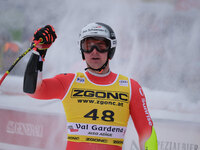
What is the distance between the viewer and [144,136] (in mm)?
2143

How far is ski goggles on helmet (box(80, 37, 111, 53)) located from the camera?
221cm

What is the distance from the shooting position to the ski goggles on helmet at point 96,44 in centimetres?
221

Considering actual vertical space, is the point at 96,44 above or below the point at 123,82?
above

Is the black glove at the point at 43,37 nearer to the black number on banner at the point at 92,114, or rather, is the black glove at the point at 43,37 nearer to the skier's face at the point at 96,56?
the skier's face at the point at 96,56

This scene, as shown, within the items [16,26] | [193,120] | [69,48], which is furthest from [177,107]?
[16,26]

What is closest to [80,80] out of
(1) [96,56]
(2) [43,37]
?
(1) [96,56]

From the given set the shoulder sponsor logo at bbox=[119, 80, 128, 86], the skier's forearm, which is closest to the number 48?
the shoulder sponsor logo at bbox=[119, 80, 128, 86]

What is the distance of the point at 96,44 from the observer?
2.21 metres

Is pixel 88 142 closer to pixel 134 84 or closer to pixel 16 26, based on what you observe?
pixel 134 84

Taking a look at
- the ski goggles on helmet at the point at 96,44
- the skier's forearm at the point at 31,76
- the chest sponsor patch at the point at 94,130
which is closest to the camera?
the skier's forearm at the point at 31,76

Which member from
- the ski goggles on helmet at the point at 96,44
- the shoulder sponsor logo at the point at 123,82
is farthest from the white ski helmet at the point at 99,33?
the shoulder sponsor logo at the point at 123,82

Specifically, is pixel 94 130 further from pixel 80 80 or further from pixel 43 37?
pixel 43 37

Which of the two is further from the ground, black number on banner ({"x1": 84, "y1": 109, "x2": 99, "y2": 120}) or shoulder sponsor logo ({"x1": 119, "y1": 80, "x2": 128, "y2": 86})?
shoulder sponsor logo ({"x1": 119, "y1": 80, "x2": 128, "y2": 86})

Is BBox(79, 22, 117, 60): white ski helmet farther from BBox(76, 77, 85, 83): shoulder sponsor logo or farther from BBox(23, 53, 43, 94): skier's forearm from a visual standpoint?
BBox(23, 53, 43, 94): skier's forearm
